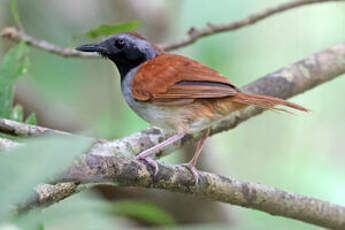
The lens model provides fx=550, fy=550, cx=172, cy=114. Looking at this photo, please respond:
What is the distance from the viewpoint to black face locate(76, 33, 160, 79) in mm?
3502

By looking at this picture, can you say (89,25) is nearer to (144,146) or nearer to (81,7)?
(81,7)

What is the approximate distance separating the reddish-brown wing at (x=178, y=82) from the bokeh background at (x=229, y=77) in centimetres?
157

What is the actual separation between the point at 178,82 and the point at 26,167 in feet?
8.50

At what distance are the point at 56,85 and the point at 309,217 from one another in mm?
3166

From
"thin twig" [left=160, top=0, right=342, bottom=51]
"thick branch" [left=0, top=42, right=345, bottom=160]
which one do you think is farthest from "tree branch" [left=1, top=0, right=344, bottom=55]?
"thick branch" [left=0, top=42, right=345, bottom=160]

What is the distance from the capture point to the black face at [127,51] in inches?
138

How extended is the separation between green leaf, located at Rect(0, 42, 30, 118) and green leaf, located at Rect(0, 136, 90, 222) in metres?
2.07

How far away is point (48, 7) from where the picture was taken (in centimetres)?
609

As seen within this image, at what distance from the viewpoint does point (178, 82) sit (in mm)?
3148

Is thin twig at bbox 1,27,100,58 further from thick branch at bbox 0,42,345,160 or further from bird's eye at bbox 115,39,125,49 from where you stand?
thick branch at bbox 0,42,345,160

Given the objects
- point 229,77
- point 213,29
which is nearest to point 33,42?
point 213,29

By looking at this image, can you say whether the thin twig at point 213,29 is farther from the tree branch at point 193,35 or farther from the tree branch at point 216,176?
the tree branch at point 216,176

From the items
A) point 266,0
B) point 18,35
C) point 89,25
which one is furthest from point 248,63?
point 18,35

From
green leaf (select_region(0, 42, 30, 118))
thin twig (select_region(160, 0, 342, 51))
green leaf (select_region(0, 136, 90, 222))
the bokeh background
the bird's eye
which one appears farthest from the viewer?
the bokeh background
